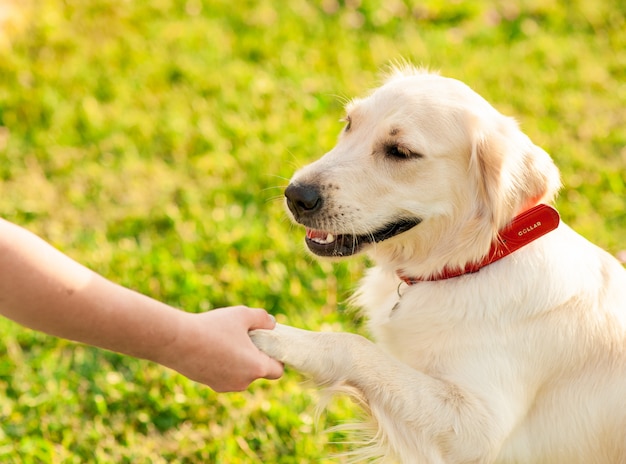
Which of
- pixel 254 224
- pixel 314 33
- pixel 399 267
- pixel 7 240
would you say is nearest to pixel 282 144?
pixel 254 224

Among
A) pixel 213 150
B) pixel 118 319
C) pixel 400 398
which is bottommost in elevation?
pixel 213 150

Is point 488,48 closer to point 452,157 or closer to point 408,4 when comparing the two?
point 408,4

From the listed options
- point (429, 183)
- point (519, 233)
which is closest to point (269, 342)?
point (429, 183)

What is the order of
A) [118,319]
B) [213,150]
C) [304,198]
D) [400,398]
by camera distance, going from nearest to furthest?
[118,319] < [400,398] < [304,198] < [213,150]

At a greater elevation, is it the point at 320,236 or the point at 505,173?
the point at 505,173

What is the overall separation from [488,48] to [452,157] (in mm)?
3774

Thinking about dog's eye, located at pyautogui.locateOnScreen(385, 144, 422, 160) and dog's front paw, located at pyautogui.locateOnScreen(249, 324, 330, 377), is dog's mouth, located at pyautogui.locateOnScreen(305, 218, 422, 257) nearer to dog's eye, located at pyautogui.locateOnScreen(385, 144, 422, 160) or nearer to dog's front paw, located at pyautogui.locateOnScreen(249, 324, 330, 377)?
dog's eye, located at pyautogui.locateOnScreen(385, 144, 422, 160)

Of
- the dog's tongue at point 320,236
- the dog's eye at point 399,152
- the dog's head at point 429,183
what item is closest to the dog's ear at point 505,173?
the dog's head at point 429,183

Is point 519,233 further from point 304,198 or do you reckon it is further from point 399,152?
point 304,198

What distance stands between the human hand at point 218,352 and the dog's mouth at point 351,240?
0.45m

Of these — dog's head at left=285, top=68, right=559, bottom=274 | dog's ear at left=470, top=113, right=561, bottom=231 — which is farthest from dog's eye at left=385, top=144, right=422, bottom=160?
dog's ear at left=470, top=113, right=561, bottom=231

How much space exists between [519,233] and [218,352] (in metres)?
1.03

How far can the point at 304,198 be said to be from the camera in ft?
8.32

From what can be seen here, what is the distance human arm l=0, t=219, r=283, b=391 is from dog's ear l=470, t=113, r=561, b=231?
0.84 meters
